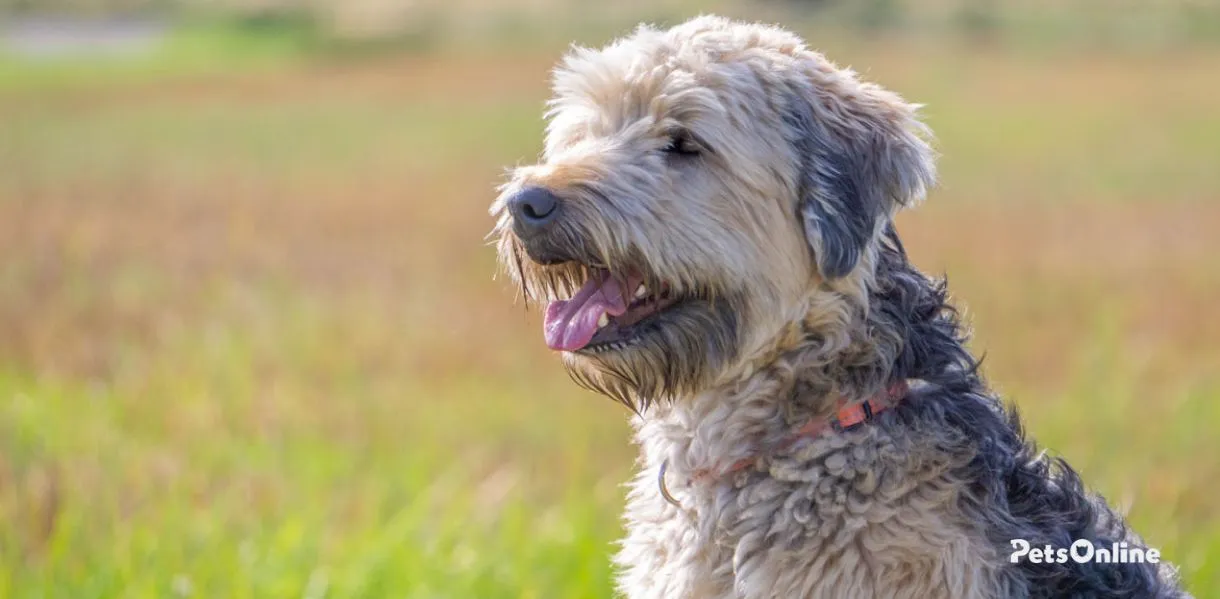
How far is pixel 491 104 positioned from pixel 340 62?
714cm

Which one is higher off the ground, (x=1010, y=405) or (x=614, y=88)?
(x=614, y=88)

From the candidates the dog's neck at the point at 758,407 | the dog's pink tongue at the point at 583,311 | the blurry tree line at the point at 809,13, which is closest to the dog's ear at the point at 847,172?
the dog's neck at the point at 758,407

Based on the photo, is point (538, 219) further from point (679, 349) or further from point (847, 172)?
point (847, 172)

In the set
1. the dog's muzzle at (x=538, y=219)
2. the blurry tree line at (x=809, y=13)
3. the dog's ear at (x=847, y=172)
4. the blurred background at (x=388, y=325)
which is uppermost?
the blurry tree line at (x=809, y=13)

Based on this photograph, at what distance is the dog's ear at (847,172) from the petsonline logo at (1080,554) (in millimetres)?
1036

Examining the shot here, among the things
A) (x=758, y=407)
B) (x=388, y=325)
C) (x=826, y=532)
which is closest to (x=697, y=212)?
(x=758, y=407)

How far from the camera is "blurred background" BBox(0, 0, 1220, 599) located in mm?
6543

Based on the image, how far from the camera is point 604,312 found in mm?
4508

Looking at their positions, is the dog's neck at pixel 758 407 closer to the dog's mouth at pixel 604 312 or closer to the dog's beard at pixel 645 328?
the dog's beard at pixel 645 328

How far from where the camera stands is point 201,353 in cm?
990

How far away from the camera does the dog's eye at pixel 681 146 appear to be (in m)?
4.50

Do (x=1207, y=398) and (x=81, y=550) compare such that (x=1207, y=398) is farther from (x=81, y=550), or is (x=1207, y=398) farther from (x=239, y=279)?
(x=239, y=279)

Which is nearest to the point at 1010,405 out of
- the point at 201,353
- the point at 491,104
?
the point at 201,353

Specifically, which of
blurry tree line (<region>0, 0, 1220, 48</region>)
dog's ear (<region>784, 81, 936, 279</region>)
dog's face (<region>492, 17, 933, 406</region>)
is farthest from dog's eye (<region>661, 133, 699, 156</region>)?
blurry tree line (<region>0, 0, 1220, 48</region>)
